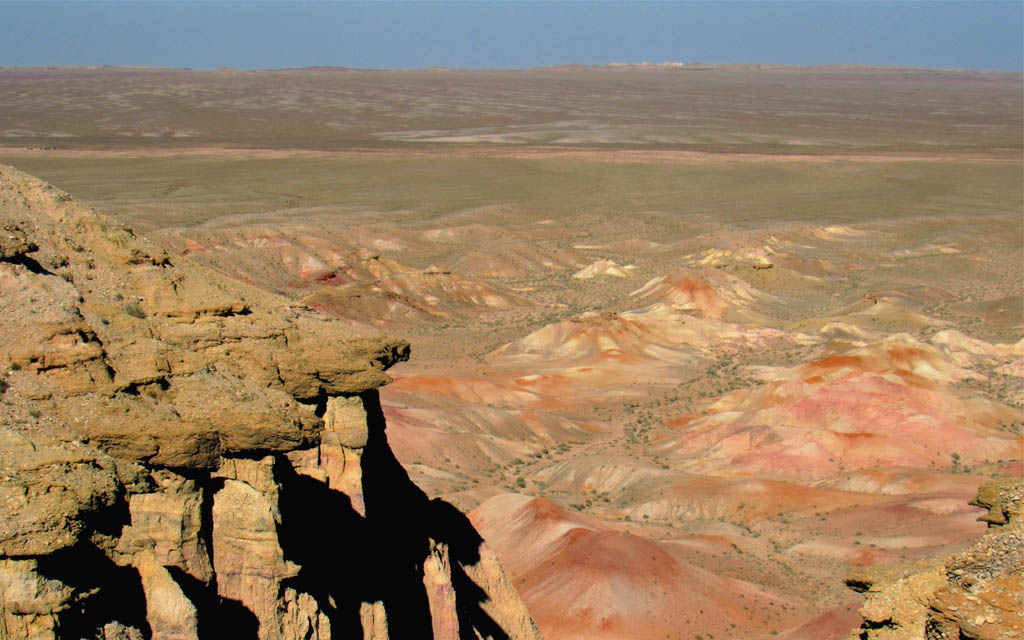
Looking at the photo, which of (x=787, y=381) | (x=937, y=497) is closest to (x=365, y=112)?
(x=787, y=381)

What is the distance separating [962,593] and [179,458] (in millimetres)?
10453

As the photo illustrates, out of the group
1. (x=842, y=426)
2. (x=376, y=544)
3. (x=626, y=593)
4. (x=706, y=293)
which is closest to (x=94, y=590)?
(x=376, y=544)

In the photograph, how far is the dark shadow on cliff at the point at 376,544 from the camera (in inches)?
443

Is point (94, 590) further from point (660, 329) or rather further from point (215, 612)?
point (660, 329)

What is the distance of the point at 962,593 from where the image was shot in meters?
13.3

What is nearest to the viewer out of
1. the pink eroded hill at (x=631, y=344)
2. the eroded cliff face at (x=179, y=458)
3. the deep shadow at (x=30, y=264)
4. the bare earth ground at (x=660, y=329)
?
the eroded cliff face at (x=179, y=458)

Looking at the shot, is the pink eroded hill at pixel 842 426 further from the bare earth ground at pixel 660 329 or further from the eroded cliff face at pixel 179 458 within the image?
the eroded cliff face at pixel 179 458

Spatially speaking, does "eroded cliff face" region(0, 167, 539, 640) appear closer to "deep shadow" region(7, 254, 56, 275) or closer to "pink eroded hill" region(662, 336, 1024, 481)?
"deep shadow" region(7, 254, 56, 275)

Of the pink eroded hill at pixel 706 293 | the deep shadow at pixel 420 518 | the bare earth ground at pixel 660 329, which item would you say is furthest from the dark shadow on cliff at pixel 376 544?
the pink eroded hill at pixel 706 293

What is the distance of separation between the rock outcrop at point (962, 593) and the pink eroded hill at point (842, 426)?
63.0 ft

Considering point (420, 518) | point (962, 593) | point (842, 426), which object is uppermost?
point (420, 518)

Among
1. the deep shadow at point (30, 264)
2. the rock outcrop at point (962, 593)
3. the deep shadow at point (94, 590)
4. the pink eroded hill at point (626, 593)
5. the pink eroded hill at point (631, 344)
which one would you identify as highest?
the deep shadow at point (30, 264)

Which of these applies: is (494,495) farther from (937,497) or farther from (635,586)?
(937,497)

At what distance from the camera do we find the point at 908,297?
63062 mm
